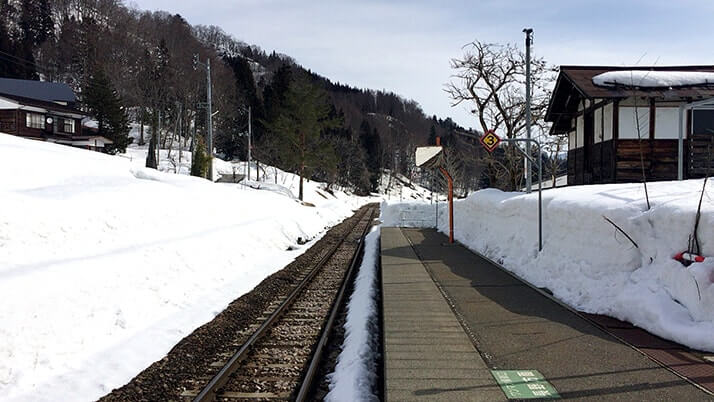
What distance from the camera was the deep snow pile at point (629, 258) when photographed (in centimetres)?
542

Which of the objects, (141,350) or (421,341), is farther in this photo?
(141,350)

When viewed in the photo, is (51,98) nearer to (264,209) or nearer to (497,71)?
(264,209)

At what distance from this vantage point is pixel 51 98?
2078 inches

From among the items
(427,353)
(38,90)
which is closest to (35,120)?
(38,90)

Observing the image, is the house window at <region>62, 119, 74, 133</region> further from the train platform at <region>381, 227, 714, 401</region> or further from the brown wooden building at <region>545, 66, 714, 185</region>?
the train platform at <region>381, 227, 714, 401</region>

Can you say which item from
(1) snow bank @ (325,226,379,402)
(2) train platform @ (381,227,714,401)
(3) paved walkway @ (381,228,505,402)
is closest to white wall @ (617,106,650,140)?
(2) train platform @ (381,227,714,401)

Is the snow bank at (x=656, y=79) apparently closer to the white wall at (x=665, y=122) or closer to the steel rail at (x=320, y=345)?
the white wall at (x=665, y=122)

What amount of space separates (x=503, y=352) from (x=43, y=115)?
50.3m

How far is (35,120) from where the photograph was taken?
138 feet

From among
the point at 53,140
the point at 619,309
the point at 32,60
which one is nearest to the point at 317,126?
the point at 53,140

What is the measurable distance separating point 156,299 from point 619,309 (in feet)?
25.0

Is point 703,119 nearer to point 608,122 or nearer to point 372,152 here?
point 608,122

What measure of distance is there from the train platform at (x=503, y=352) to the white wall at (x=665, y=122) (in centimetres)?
999

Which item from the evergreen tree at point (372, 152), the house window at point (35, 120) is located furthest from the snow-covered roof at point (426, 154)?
the evergreen tree at point (372, 152)
